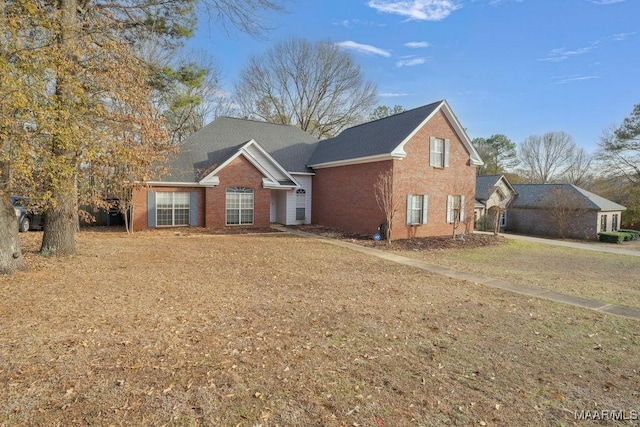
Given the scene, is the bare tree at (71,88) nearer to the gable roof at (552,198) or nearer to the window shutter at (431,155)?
the window shutter at (431,155)

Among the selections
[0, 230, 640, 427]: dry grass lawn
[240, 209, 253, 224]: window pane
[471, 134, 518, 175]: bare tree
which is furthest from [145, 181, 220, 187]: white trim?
[471, 134, 518, 175]: bare tree

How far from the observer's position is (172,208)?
61.2ft

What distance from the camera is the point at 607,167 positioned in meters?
33.0

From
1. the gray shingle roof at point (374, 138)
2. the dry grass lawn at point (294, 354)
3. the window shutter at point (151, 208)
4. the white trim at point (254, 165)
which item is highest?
the gray shingle roof at point (374, 138)

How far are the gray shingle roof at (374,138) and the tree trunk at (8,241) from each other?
14.0m

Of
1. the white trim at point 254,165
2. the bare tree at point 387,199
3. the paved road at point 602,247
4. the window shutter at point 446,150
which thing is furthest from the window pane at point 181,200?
the paved road at point 602,247

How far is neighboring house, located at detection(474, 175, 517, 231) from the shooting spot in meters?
28.2

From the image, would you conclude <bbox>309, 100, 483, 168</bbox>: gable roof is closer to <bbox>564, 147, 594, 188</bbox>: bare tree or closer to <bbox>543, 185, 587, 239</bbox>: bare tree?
<bbox>543, 185, 587, 239</bbox>: bare tree

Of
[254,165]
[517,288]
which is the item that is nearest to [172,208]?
[254,165]

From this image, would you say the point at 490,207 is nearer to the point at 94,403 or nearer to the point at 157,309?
the point at 157,309

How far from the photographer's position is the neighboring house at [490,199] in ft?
92.5

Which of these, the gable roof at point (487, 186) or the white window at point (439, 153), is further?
the gable roof at point (487, 186)

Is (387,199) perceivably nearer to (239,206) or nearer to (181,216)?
(239,206)

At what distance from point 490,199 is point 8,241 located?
2969 centimetres
